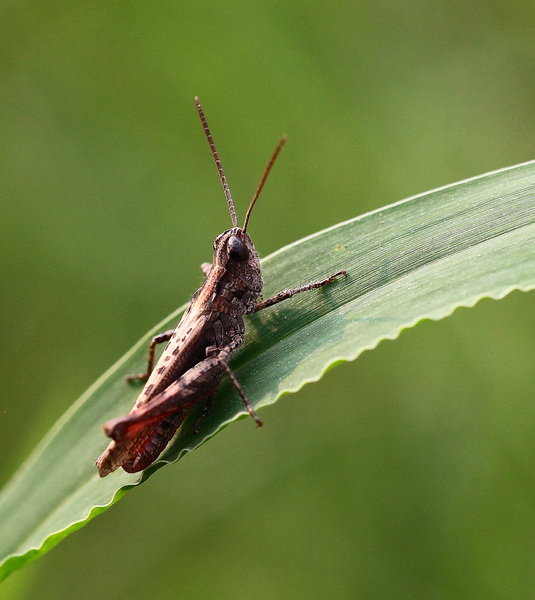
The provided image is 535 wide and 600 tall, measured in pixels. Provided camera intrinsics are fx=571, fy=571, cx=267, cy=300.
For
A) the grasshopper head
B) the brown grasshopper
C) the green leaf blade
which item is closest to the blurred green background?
the green leaf blade

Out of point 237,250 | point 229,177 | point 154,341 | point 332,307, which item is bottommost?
point 332,307

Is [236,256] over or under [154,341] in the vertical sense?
over

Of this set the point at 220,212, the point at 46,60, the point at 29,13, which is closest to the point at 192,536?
the point at 220,212

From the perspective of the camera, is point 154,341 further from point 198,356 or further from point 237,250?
point 237,250

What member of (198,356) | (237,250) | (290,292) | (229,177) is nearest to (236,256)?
(237,250)

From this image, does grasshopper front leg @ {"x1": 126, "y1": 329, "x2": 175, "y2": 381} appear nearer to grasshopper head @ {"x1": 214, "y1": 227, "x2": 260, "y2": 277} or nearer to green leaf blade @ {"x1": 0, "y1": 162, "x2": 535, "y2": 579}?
green leaf blade @ {"x1": 0, "y1": 162, "x2": 535, "y2": 579}

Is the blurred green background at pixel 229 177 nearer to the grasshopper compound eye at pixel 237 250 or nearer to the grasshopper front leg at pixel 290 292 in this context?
the grasshopper front leg at pixel 290 292

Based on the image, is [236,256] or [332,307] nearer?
[332,307]
